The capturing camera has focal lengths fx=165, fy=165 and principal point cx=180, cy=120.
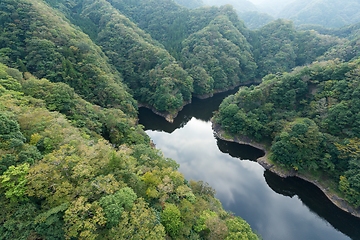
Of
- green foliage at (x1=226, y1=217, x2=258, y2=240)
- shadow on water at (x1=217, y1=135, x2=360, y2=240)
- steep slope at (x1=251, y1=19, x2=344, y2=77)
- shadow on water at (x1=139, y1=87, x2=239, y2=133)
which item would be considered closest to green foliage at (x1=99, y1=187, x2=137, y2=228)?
green foliage at (x1=226, y1=217, x2=258, y2=240)

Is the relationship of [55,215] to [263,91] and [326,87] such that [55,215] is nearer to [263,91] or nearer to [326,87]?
[263,91]

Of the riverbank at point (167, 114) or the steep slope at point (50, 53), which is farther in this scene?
the riverbank at point (167, 114)

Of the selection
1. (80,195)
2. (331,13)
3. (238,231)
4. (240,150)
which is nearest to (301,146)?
(240,150)

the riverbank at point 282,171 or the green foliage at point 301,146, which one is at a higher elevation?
the green foliage at point 301,146

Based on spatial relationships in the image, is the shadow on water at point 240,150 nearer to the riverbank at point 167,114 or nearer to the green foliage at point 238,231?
the riverbank at point 167,114

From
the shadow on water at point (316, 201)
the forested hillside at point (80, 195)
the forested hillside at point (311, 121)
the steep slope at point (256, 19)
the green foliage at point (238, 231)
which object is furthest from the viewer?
the steep slope at point (256, 19)

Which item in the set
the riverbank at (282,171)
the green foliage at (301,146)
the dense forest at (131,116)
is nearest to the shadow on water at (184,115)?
the dense forest at (131,116)

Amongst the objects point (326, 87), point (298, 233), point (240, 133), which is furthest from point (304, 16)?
point (298, 233)

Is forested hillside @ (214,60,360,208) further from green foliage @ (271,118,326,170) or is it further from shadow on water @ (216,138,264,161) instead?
shadow on water @ (216,138,264,161)
